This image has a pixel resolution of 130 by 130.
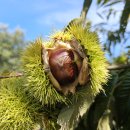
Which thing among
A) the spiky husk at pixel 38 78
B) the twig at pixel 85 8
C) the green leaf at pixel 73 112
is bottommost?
the green leaf at pixel 73 112

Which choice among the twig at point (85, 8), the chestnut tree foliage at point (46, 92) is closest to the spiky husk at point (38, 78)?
the chestnut tree foliage at point (46, 92)

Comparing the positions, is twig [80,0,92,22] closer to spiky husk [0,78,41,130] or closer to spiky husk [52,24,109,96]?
spiky husk [52,24,109,96]

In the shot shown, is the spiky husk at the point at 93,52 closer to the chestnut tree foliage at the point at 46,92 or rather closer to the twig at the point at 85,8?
the chestnut tree foliage at the point at 46,92

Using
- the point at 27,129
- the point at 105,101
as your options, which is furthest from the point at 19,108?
the point at 105,101

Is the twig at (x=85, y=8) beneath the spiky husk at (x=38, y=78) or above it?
above

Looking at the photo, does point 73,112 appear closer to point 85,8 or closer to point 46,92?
point 46,92

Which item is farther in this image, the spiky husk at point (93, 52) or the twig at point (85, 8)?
the twig at point (85, 8)

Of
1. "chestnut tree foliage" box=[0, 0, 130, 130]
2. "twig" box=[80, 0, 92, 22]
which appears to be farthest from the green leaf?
"twig" box=[80, 0, 92, 22]

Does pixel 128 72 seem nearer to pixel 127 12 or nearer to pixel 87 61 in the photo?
pixel 87 61
